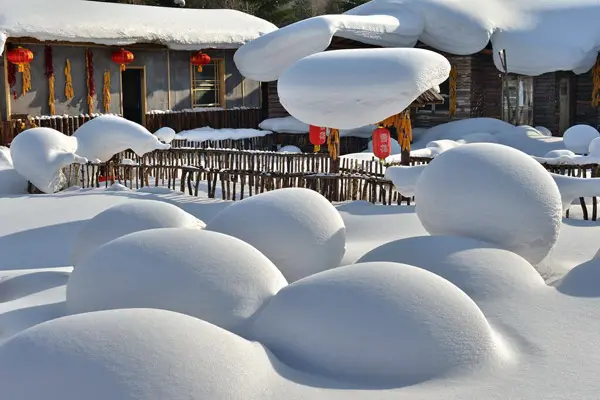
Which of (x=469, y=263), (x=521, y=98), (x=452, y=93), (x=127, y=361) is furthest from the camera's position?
(x=521, y=98)

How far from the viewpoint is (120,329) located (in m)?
3.96

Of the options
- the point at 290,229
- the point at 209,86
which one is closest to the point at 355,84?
the point at 290,229

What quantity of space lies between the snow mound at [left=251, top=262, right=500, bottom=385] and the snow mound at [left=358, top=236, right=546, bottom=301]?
1.35m

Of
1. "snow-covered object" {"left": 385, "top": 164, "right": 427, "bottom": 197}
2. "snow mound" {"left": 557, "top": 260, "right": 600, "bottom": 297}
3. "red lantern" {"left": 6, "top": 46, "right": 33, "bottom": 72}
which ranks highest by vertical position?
"red lantern" {"left": 6, "top": 46, "right": 33, "bottom": 72}

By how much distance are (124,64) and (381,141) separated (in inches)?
451

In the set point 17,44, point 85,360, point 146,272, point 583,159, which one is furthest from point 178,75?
point 85,360

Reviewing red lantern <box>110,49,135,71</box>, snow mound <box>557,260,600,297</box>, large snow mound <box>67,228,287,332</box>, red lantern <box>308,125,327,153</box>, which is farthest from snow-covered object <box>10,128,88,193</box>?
snow mound <box>557,260,600,297</box>

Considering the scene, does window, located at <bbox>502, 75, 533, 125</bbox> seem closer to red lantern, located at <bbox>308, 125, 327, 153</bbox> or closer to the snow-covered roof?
the snow-covered roof

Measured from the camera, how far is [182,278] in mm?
5180

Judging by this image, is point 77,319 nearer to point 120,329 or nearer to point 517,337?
point 120,329

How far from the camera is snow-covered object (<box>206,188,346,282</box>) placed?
23.1ft

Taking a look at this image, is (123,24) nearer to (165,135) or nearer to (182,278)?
(165,135)

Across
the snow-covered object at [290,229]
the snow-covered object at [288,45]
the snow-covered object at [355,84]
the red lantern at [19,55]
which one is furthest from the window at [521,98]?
the snow-covered object at [290,229]

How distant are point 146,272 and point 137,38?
17173mm
